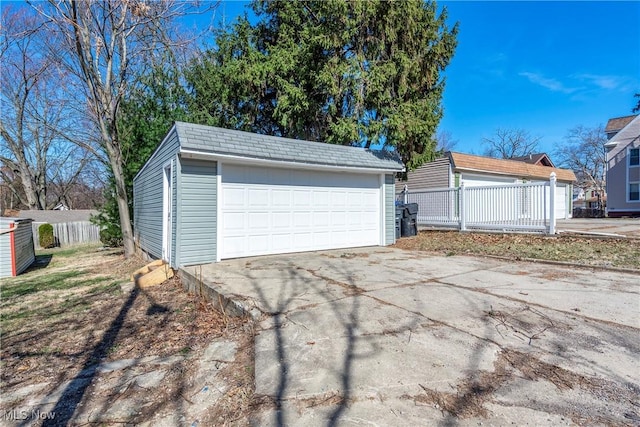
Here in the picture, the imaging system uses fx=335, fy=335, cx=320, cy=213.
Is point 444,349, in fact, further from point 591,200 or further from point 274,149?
point 591,200

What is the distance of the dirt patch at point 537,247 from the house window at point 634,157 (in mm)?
18325

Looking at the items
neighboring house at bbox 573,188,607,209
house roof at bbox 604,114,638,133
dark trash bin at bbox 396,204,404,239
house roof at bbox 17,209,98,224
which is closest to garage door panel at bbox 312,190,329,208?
dark trash bin at bbox 396,204,404,239

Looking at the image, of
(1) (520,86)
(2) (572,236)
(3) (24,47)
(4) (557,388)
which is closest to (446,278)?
(4) (557,388)

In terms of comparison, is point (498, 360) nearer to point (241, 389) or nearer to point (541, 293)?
point (241, 389)

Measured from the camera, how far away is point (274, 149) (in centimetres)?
753

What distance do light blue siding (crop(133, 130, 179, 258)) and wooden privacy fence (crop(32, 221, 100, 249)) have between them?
381 inches

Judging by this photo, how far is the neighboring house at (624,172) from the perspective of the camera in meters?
20.9

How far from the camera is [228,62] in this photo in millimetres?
12711

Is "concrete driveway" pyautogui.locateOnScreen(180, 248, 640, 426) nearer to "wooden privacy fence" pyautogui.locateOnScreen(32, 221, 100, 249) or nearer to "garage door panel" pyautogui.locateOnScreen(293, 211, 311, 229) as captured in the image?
"garage door panel" pyautogui.locateOnScreen(293, 211, 311, 229)

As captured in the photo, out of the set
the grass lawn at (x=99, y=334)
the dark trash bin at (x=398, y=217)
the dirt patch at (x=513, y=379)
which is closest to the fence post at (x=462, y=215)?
the dark trash bin at (x=398, y=217)

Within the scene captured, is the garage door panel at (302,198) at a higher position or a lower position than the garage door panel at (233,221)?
higher

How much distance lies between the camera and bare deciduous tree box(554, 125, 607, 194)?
33500mm

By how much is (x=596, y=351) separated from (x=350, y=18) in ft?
34.4

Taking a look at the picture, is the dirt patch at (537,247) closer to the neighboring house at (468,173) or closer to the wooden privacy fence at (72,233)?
the neighboring house at (468,173)
